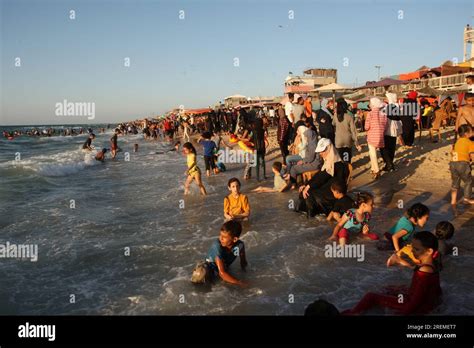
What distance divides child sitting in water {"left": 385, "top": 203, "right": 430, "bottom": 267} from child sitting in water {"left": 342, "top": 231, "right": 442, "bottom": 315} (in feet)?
3.29

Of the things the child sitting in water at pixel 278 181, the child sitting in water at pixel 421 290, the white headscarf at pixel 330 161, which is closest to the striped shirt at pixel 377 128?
the child sitting in water at pixel 278 181

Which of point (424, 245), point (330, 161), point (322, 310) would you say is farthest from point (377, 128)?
point (322, 310)

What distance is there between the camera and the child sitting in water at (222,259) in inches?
174

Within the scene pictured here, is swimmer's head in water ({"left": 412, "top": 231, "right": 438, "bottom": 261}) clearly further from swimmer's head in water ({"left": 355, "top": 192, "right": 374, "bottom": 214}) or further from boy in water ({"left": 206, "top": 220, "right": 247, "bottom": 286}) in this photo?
boy in water ({"left": 206, "top": 220, "right": 247, "bottom": 286})

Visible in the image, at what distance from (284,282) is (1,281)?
4076 millimetres

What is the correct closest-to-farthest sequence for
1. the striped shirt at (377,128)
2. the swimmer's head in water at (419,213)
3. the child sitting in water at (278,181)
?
1. the swimmer's head in water at (419,213)
2. the child sitting in water at (278,181)
3. the striped shirt at (377,128)

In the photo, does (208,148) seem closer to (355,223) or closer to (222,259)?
(355,223)

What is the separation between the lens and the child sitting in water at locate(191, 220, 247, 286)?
442 centimetres

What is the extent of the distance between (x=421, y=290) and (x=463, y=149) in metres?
4.41

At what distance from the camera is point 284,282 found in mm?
4516

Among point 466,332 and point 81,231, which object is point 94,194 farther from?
point 466,332

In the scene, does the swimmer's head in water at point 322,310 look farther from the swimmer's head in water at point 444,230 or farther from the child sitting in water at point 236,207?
the child sitting in water at point 236,207

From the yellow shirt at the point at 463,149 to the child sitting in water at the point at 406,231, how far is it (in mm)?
2597

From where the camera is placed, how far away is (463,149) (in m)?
6.65
